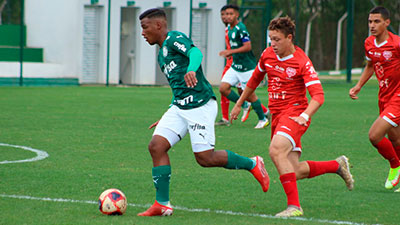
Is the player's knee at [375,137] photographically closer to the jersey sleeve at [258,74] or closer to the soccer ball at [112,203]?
the jersey sleeve at [258,74]

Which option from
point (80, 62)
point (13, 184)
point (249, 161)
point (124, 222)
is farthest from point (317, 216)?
point (80, 62)

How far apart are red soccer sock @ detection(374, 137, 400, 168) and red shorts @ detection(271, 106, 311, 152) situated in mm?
1468

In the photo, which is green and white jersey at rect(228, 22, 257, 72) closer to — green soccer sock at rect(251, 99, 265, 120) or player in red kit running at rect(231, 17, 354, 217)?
green soccer sock at rect(251, 99, 265, 120)

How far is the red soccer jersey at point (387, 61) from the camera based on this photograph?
763cm

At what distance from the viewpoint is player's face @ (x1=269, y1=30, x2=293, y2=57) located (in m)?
6.37

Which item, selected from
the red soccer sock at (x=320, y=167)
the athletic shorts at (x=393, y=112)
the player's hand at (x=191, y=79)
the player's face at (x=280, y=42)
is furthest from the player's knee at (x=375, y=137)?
the player's hand at (x=191, y=79)

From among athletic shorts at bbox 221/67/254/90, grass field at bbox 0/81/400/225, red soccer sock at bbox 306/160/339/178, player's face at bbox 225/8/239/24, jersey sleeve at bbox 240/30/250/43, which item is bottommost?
grass field at bbox 0/81/400/225

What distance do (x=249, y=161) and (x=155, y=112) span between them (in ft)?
32.5

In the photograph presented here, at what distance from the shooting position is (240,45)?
13609 millimetres

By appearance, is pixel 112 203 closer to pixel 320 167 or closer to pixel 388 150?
pixel 320 167

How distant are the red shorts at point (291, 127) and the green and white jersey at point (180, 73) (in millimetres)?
658

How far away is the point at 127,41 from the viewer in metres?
30.7

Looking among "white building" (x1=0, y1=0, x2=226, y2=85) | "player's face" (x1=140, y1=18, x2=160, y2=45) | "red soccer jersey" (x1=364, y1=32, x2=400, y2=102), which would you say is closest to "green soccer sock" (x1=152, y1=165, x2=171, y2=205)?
"player's face" (x1=140, y1=18, x2=160, y2=45)

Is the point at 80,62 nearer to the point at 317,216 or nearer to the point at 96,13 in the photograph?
the point at 96,13
